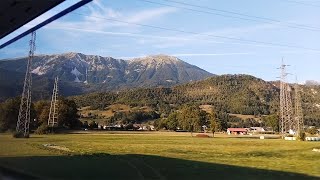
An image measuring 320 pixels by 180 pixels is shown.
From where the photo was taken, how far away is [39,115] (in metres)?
31.4

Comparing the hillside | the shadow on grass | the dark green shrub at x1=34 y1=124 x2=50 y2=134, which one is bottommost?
the shadow on grass

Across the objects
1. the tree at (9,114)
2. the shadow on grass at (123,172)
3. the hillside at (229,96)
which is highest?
the hillside at (229,96)

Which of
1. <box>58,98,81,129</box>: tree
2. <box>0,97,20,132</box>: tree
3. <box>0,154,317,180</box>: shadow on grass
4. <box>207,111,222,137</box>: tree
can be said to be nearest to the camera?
<box>0,154,317,180</box>: shadow on grass

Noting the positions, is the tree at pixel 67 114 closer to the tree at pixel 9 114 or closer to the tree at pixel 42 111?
the tree at pixel 42 111

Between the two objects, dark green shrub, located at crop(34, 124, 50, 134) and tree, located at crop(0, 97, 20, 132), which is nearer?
tree, located at crop(0, 97, 20, 132)

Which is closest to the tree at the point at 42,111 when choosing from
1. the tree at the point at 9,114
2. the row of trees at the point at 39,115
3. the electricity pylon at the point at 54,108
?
the row of trees at the point at 39,115

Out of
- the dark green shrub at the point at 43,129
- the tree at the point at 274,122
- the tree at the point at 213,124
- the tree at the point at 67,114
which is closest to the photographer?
the dark green shrub at the point at 43,129

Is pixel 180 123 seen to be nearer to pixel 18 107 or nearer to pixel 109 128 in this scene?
pixel 109 128

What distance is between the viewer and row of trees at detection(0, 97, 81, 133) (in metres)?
22.0

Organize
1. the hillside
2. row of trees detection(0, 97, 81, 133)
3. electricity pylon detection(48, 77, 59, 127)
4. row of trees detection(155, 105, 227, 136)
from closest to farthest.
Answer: row of trees detection(0, 97, 81, 133) < electricity pylon detection(48, 77, 59, 127) < row of trees detection(155, 105, 227, 136) < the hillside

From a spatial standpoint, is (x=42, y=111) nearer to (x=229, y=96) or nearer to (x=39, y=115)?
(x=39, y=115)

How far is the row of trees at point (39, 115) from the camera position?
22.0 m

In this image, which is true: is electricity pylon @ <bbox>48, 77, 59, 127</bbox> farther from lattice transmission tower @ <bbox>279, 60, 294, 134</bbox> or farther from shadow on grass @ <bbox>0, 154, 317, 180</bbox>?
lattice transmission tower @ <bbox>279, 60, 294, 134</bbox>

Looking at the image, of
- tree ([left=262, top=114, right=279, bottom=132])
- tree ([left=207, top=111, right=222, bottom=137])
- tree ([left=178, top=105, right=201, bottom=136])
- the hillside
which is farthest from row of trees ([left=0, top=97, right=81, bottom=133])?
tree ([left=262, top=114, right=279, bottom=132])
